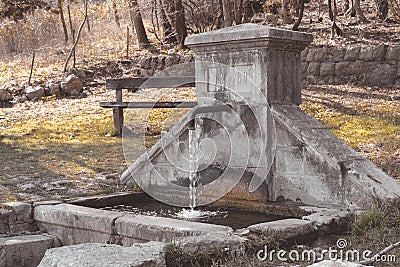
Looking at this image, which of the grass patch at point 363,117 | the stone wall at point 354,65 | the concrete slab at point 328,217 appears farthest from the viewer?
the stone wall at point 354,65

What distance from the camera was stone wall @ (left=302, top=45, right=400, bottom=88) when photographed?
1439cm

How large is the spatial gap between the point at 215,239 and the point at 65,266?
109 centimetres

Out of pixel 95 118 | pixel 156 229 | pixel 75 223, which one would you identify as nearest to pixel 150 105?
pixel 95 118

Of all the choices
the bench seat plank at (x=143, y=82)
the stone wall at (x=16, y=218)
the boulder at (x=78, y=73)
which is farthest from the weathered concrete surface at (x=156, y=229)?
the boulder at (x=78, y=73)

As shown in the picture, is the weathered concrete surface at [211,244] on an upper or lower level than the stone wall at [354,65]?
lower

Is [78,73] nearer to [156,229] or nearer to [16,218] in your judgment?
[16,218]

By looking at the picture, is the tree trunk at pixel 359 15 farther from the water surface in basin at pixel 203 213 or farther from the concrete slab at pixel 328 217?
the concrete slab at pixel 328 217

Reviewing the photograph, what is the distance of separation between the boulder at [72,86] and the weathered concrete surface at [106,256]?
13.1 metres

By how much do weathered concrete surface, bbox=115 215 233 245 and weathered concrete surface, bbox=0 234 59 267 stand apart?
920mm

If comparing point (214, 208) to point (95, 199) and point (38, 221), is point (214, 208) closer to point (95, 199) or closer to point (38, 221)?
point (95, 199)

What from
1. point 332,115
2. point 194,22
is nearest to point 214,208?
point 332,115

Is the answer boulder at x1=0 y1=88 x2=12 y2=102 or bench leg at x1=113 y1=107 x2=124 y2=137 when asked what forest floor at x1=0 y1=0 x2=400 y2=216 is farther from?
boulder at x1=0 y1=88 x2=12 y2=102

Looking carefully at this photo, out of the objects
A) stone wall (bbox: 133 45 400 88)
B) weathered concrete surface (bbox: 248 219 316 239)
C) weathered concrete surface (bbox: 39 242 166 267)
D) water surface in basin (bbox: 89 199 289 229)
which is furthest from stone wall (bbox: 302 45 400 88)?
weathered concrete surface (bbox: 39 242 166 267)

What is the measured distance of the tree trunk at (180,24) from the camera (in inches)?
676
